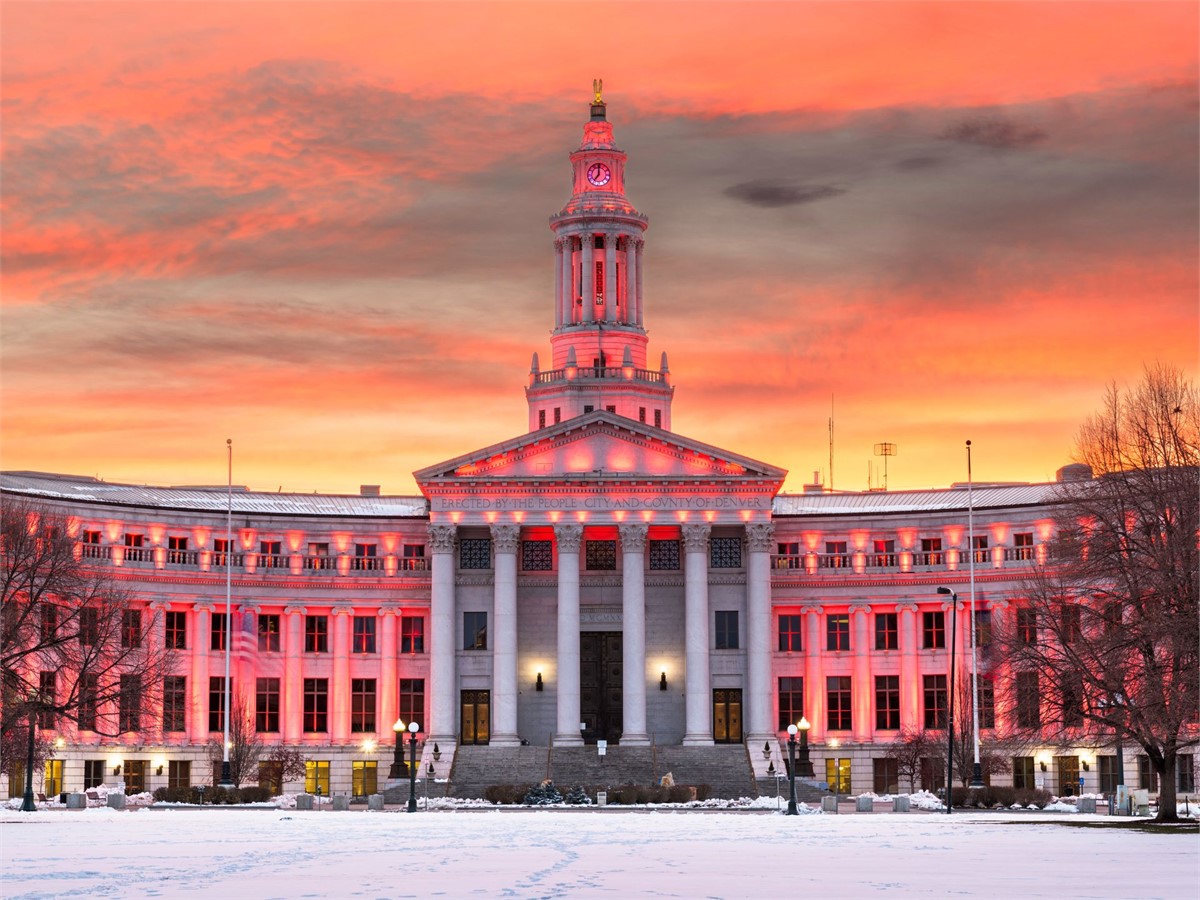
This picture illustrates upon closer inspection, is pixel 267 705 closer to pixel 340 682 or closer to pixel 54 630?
pixel 340 682

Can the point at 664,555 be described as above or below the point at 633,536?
below

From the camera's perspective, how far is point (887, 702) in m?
127

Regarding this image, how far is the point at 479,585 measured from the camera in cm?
12562

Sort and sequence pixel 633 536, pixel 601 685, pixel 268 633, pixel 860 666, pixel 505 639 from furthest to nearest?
1. pixel 860 666
2. pixel 268 633
3. pixel 601 685
4. pixel 633 536
5. pixel 505 639

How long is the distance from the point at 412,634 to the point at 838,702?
27.5 meters

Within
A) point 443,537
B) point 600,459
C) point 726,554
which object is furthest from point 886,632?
point 443,537

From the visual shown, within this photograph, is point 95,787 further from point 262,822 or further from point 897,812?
point 897,812

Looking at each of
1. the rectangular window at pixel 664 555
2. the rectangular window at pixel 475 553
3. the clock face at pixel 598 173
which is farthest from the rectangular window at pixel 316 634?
the clock face at pixel 598 173

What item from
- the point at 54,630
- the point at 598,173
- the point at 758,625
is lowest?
the point at 54,630

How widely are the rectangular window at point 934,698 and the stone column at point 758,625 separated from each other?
34.7 feet

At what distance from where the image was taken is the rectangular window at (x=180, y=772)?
12000 cm

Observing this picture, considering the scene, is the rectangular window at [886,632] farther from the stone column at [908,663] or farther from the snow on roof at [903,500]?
the snow on roof at [903,500]

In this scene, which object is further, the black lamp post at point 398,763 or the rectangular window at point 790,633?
the rectangular window at point 790,633

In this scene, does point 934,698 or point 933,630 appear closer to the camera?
point 934,698
